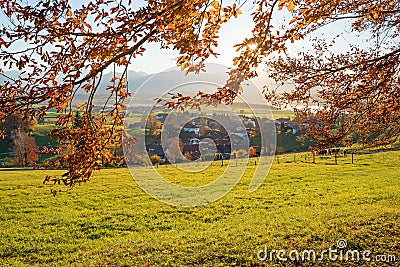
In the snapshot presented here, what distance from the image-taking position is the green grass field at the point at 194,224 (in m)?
6.79

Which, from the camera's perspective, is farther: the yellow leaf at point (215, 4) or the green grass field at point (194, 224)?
the green grass field at point (194, 224)

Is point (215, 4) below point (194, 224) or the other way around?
the other way around

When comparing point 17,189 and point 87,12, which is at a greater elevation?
point 87,12

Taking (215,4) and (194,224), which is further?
(194,224)

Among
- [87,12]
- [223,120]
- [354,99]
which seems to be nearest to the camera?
[87,12]

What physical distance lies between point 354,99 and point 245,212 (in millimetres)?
7833

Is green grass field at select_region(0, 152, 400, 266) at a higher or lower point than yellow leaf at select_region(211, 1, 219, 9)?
lower

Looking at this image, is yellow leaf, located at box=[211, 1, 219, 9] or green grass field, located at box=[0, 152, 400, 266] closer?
yellow leaf, located at box=[211, 1, 219, 9]

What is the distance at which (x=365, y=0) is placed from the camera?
531 cm

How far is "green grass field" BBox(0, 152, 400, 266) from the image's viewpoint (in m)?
6.79

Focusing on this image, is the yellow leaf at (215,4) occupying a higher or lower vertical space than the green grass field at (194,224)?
higher

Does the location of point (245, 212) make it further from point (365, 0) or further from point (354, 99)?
point (365, 0)

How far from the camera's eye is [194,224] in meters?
10.8

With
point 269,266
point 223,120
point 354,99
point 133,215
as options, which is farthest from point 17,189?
point 354,99
